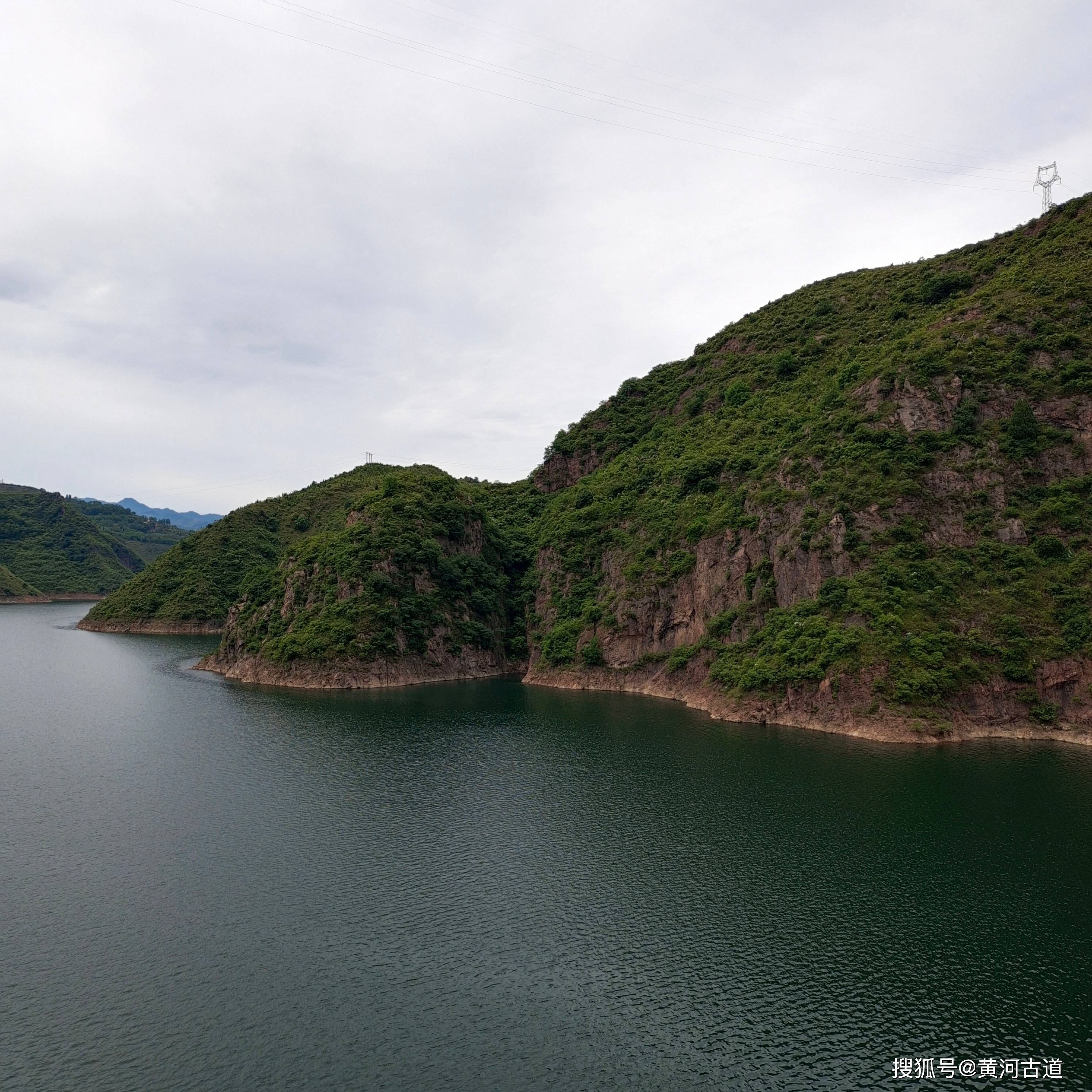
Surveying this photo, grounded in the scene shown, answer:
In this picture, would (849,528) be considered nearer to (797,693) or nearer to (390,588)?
(797,693)

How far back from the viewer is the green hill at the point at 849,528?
2470 inches

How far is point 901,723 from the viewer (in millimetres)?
59312

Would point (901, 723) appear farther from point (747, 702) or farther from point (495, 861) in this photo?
point (495, 861)

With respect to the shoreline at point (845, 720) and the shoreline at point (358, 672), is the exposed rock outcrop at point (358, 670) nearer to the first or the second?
the shoreline at point (358, 672)

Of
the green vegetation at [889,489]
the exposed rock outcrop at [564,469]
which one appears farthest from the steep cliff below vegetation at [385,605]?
the exposed rock outcrop at [564,469]

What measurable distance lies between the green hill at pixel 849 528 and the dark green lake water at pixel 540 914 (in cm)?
871

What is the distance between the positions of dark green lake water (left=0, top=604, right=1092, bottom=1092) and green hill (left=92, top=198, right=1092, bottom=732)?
871cm

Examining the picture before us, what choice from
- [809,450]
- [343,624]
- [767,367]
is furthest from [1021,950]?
[767,367]

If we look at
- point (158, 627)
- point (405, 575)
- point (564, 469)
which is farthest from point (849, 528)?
point (158, 627)

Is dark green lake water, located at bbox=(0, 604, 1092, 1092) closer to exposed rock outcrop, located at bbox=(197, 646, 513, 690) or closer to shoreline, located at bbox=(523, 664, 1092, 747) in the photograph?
shoreline, located at bbox=(523, 664, 1092, 747)

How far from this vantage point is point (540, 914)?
106 feet

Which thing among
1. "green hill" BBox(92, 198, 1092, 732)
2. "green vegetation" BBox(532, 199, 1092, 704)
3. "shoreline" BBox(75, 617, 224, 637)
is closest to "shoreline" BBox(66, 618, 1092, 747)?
"green hill" BBox(92, 198, 1092, 732)

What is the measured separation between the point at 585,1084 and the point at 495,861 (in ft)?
51.8

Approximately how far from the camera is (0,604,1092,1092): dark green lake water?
23.7m
